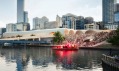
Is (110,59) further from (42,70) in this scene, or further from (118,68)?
(42,70)

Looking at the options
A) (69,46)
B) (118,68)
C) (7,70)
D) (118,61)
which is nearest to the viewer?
(118,68)

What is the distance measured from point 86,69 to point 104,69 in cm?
477

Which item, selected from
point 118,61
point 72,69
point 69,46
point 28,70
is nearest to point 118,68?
point 118,61

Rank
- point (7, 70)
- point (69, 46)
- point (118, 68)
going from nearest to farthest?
point (118, 68) < point (7, 70) < point (69, 46)

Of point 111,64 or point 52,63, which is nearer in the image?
point 111,64

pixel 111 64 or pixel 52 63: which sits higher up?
pixel 111 64

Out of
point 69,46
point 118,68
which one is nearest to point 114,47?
point 69,46

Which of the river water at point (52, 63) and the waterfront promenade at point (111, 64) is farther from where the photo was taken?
the river water at point (52, 63)

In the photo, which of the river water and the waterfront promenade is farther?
the river water

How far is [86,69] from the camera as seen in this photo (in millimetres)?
78875

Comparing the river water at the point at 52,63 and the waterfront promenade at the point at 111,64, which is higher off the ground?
the waterfront promenade at the point at 111,64

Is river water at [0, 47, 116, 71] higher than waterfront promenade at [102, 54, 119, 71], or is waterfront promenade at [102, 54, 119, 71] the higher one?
waterfront promenade at [102, 54, 119, 71]

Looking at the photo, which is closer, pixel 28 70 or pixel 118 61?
pixel 118 61

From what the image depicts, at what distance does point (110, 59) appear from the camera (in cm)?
7625
